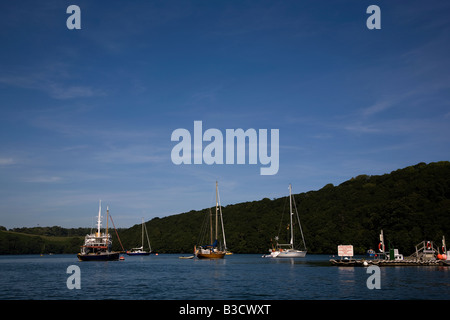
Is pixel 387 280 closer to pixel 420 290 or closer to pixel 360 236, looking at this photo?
pixel 420 290

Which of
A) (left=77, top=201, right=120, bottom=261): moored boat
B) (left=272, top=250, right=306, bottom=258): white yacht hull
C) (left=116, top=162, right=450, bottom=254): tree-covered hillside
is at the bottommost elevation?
(left=272, top=250, right=306, bottom=258): white yacht hull

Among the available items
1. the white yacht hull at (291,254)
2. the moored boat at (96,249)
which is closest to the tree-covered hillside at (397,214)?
the white yacht hull at (291,254)

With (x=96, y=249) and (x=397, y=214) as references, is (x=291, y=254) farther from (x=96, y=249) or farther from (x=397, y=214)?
(x=96, y=249)

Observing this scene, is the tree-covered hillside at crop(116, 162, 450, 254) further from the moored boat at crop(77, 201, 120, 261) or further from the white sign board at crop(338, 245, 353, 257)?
the moored boat at crop(77, 201, 120, 261)

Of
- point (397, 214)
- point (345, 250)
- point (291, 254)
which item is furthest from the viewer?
point (397, 214)

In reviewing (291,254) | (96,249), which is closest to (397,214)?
(291,254)

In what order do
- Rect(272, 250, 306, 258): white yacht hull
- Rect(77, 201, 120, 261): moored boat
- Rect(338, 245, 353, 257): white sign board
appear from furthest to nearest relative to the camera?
Rect(272, 250, 306, 258): white yacht hull
Rect(77, 201, 120, 261): moored boat
Rect(338, 245, 353, 257): white sign board

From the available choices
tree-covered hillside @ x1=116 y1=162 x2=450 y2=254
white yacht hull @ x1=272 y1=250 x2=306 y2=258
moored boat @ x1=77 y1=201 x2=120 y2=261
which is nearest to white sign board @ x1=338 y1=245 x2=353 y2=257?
tree-covered hillside @ x1=116 y1=162 x2=450 y2=254

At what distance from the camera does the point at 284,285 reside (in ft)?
188

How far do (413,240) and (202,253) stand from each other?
70.2 m

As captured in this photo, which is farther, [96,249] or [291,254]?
[291,254]

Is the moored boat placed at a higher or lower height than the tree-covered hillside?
lower

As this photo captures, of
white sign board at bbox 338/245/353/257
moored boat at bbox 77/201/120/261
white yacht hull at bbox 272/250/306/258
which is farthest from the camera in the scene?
white yacht hull at bbox 272/250/306/258

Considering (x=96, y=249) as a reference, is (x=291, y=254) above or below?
below
